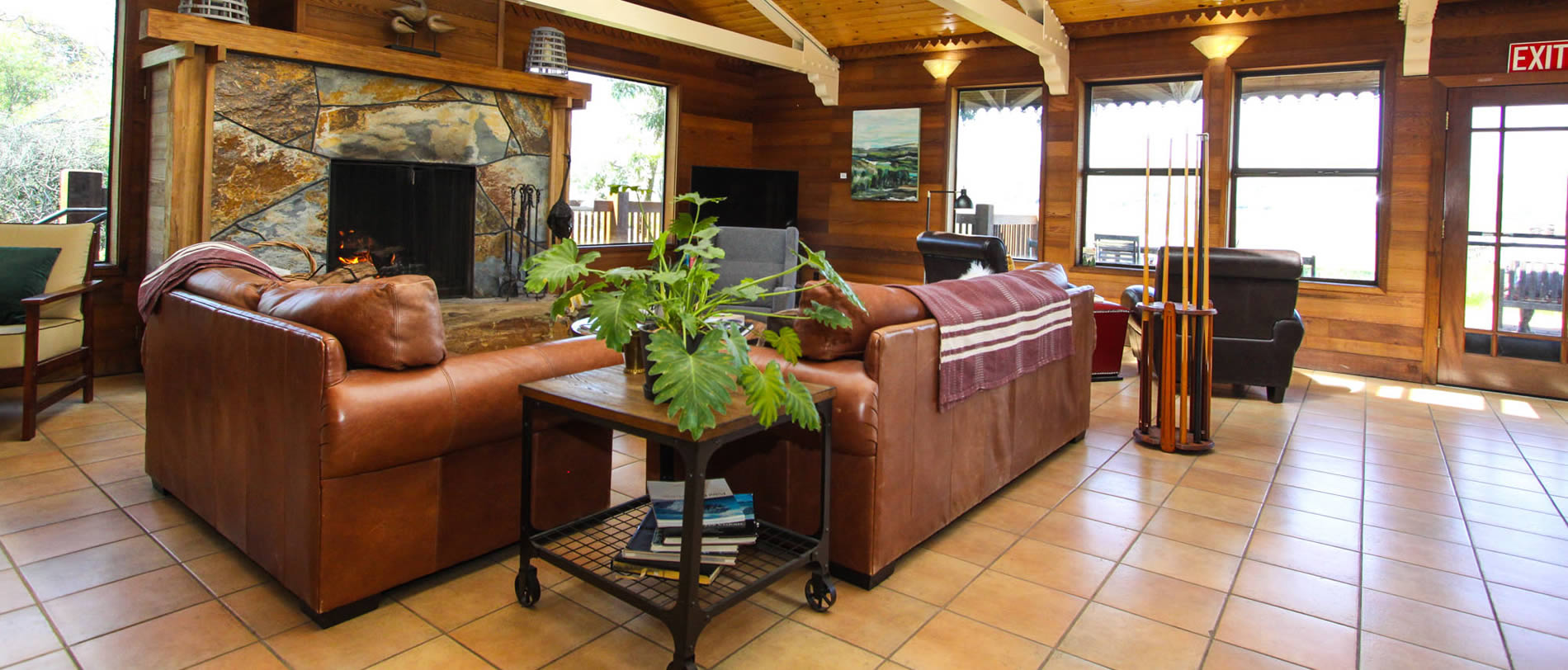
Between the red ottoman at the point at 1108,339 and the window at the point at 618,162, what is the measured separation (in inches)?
162

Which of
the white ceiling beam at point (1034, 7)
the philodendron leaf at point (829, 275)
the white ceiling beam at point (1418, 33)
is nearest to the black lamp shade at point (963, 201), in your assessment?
the white ceiling beam at point (1034, 7)

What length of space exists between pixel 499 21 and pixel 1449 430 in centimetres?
633

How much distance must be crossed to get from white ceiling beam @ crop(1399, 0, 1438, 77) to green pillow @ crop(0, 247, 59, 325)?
24.5 ft

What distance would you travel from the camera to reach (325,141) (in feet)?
17.3

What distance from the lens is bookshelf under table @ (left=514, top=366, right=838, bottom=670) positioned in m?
1.92

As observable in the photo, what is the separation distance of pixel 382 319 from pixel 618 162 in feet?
19.0

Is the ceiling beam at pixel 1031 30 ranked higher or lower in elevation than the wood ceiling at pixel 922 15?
lower

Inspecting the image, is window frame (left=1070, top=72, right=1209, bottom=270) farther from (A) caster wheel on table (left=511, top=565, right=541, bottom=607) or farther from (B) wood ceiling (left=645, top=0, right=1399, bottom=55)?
(A) caster wheel on table (left=511, top=565, right=541, bottom=607)

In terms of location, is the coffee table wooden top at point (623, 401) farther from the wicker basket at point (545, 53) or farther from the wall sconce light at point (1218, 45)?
the wall sconce light at point (1218, 45)

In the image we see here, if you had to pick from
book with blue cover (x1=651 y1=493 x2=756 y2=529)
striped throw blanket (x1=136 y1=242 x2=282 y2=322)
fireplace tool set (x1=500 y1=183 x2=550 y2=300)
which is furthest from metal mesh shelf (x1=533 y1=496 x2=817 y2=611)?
fireplace tool set (x1=500 y1=183 x2=550 y2=300)

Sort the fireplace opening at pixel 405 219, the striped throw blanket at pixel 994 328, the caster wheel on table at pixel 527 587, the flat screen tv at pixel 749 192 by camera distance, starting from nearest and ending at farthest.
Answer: the caster wheel on table at pixel 527 587 < the striped throw blanket at pixel 994 328 < the fireplace opening at pixel 405 219 < the flat screen tv at pixel 749 192

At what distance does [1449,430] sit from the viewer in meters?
4.51

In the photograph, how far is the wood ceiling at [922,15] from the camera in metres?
6.07

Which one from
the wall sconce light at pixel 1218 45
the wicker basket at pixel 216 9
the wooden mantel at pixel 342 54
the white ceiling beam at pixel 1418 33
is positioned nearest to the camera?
the wooden mantel at pixel 342 54
